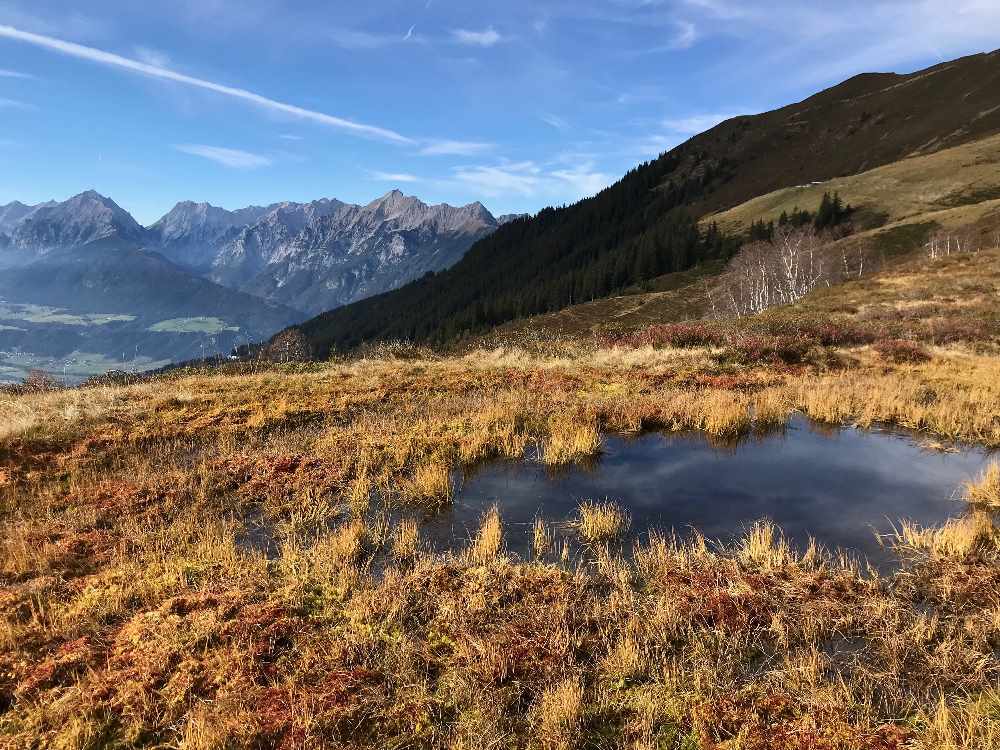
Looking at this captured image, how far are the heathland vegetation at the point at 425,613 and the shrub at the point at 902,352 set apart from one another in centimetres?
889

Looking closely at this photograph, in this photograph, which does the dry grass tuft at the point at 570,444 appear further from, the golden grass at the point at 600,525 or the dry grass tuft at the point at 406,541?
the dry grass tuft at the point at 406,541

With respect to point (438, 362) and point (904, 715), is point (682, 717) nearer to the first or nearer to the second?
point (904, 715)

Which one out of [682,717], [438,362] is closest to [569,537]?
[682,717]

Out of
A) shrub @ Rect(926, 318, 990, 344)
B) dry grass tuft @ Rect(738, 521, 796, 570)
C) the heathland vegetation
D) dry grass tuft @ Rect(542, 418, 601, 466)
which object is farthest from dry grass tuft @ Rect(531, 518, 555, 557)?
shrub @ Rect(926, 318, 990, 344)

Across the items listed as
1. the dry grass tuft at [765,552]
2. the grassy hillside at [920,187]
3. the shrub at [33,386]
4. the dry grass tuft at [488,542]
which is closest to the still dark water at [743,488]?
the dry grass tuft at [488,542]

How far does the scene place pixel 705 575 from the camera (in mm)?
7516

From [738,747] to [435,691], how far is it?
3.03 metres

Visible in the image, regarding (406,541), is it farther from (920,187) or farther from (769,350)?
(920,187)

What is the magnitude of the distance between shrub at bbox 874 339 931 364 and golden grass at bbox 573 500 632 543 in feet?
68.7

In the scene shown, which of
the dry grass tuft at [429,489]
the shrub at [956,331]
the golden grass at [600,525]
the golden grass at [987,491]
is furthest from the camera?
the shrub at [956,331]

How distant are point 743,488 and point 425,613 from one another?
25.3ft

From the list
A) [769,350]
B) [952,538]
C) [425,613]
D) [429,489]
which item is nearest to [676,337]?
[769,350]

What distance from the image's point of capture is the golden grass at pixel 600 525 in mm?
9117

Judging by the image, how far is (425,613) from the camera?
6.87 metres
